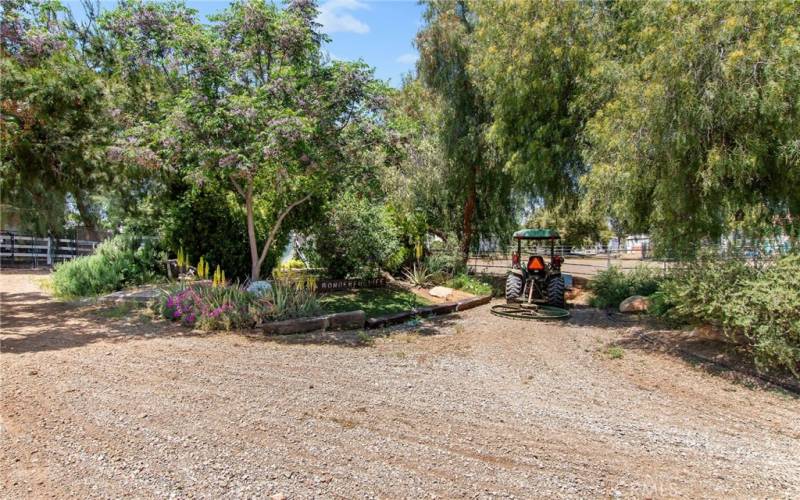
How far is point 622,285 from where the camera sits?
447 inches

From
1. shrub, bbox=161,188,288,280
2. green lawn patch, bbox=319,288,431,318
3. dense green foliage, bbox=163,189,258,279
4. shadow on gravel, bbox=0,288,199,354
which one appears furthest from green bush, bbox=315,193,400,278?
shadow on gravel, bbox=0,288,199,354

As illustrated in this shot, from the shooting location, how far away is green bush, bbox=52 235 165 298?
10.1 meters

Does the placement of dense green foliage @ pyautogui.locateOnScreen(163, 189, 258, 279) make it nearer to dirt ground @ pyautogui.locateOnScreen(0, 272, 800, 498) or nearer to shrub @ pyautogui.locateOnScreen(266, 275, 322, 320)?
shrub @ pyautogui.locateOnScreen(266, 275, 322, 320)

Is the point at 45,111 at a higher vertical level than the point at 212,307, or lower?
higher

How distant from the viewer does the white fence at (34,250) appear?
1923 centimetres

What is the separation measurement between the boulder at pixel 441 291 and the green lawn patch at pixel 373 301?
550 mm

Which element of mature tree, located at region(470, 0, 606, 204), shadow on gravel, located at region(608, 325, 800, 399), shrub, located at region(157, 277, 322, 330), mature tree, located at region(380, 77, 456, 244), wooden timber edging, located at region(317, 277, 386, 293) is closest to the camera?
shadow on gravel, located at region(608, 325, 800, 399)

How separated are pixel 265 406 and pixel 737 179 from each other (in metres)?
6.83

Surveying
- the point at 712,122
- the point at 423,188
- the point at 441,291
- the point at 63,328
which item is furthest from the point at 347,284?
the point at 712,122

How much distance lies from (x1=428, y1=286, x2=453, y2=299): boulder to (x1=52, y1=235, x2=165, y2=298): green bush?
274 inches

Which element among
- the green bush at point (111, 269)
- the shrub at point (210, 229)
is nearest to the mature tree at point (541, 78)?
the shrub at point (210, 229)

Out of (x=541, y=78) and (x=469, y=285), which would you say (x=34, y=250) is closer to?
(x=469, y=285)

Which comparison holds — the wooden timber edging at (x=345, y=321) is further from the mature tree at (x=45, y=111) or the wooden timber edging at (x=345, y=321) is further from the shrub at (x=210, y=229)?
the mature tree at (x=45, y=111)

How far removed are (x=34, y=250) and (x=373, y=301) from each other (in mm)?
18354
